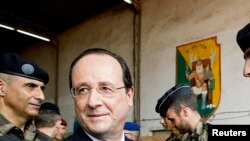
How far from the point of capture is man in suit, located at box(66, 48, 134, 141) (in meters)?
1.52

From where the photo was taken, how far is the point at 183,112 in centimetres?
284

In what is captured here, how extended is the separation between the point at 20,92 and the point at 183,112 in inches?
44.5

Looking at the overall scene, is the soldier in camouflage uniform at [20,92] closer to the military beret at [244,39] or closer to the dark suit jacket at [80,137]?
the dark suit jacket at [80,137]

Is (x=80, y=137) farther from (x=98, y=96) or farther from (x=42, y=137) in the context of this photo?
(x=42, y=137)

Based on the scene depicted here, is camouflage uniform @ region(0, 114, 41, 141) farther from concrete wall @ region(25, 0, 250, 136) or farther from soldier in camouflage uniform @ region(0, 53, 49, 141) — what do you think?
concrete wall @ region(25, 0, 250, 136)

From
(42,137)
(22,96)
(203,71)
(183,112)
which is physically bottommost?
(42,137)

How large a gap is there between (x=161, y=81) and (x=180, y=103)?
4.54m

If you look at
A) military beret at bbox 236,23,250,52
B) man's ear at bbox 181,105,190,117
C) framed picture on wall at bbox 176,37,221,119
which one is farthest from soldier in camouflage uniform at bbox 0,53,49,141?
framed picture on wall at bbox 176,37,221,119

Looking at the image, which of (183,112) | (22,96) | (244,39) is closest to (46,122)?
(22,96)

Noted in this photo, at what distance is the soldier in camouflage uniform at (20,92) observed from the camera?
2580 millimetres

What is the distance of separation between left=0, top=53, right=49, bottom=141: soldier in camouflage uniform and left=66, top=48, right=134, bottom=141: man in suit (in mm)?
1030

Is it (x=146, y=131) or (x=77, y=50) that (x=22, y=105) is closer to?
(x=146, y=131)

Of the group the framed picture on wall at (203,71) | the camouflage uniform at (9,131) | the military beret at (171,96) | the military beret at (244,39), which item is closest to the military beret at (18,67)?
the camouflage uniform at (9,131)

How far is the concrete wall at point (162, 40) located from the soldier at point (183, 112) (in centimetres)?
320
